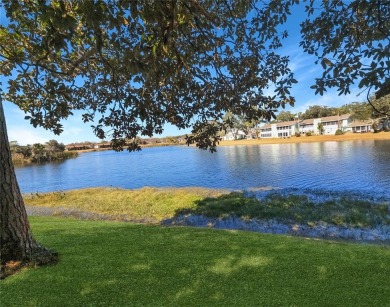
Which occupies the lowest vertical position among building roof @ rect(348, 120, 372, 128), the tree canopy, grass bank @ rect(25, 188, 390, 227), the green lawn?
grass bank @ rect(25, 188, 390, 227)

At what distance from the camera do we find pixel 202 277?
447 cm

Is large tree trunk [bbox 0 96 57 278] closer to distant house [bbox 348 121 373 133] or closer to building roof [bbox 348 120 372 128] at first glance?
building roof [bbox 348 120 372 128]

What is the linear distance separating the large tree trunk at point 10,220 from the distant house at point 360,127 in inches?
3533

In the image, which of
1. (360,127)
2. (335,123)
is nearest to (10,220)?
(360,127)

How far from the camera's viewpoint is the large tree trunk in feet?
15.0

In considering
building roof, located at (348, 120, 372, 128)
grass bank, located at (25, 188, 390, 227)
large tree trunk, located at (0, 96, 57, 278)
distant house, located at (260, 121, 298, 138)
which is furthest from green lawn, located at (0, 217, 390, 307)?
distant house, located at (260, 121, 298, 138)

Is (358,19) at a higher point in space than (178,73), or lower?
higher

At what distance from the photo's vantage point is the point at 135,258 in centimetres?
529

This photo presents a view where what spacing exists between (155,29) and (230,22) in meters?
2.57

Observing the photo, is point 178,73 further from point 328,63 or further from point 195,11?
point 328,63

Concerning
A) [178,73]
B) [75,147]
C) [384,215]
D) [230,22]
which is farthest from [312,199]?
[75,147]

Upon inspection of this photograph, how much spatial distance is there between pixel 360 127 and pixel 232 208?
84028 millimetres

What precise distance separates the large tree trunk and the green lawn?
1.34 feet

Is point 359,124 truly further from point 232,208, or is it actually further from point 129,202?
point 129,202
